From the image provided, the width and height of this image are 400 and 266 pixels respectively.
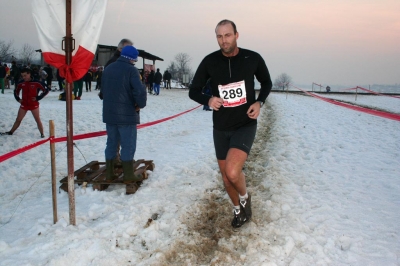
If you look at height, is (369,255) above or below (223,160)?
below

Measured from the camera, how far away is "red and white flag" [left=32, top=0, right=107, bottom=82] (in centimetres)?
346

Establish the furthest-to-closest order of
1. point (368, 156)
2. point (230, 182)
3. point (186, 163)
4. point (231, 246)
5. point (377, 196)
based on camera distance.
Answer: point (368, 156) < point (186, 163) < point (377, 196) < point (230, 182) < point (231, 246)

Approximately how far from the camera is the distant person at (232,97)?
Answer: 3.56 meters

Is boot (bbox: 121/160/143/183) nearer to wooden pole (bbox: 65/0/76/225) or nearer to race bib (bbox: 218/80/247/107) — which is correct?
wooden pole (bbox: 65/0/76/225)

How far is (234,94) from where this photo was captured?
368cm

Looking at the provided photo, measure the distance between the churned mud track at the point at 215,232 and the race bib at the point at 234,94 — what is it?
1.51 meters

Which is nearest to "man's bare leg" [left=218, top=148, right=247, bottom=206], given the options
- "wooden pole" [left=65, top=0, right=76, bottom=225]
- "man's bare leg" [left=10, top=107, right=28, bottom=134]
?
"wooden pole" [left=65, top=0, right=76, bottom=225]

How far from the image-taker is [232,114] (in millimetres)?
3711

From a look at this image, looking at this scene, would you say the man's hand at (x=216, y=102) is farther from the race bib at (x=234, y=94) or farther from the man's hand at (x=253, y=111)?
the man's hand at (x=253, y=111)

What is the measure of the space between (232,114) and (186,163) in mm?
3054

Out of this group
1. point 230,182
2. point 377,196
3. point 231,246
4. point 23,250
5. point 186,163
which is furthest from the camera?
point 186,163

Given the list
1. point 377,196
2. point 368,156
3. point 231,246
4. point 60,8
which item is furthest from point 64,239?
point 368,156

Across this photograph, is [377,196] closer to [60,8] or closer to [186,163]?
[186,163]

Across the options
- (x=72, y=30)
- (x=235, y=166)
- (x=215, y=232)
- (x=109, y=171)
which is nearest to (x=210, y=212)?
(x=215, y=232)
